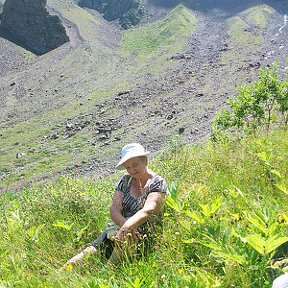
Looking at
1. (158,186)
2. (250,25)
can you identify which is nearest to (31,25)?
(250,25)

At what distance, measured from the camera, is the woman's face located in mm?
5246

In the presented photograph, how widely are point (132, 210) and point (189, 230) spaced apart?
1.56m

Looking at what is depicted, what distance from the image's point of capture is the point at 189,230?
3754 mm

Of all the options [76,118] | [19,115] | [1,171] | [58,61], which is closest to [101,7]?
[58,61]

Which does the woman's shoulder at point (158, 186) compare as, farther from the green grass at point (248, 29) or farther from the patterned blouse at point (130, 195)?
the green grass at point (248, 29)

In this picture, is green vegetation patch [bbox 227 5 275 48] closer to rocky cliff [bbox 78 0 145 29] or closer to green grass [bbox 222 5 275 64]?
green grass [bbox 222 5 275 64]

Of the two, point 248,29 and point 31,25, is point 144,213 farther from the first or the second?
point 31,25

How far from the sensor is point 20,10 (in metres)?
86.0

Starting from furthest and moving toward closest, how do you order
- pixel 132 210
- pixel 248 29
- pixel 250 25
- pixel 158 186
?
pixel 250 25
pixel 248 29
pixel 132 210
pixel 158 186

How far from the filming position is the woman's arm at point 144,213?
4.57 m

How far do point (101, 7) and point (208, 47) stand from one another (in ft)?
156

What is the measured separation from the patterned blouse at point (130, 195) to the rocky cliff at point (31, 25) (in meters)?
78.9

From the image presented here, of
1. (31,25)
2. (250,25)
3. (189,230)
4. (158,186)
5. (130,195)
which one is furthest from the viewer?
(31,25)

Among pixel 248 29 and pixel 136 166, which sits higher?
pixel 136 166
